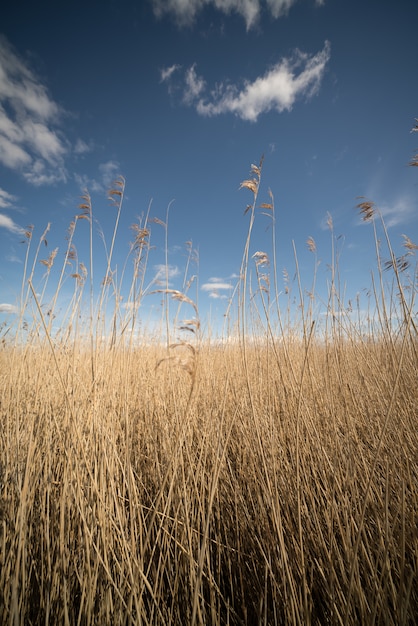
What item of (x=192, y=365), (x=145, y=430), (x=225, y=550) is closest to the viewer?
(x=192, y=365)

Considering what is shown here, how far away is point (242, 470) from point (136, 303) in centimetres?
128

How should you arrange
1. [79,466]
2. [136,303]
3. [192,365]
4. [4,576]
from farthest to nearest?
1. [136,303]
2. [79,466]
3. [4,576]
4. [192,365]

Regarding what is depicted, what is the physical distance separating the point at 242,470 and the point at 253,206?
1.64 m

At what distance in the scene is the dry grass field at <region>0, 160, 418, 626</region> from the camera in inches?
36.7

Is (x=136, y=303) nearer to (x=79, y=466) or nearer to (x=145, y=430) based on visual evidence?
(x=79, y=466)

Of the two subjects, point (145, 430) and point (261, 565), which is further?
point (145, 430)

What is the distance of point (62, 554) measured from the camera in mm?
1002

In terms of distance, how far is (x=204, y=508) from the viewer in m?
1.20

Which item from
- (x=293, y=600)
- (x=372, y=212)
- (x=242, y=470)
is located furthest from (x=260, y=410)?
(x=372, y=212)

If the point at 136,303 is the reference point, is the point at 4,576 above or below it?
below

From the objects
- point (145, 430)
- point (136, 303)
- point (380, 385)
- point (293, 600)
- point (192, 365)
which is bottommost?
point (293, 600)

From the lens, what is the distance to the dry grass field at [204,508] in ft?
3.06

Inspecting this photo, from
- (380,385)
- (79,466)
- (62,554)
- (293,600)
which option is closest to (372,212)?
(380,385)

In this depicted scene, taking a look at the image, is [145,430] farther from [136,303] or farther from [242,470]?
[136,303]
